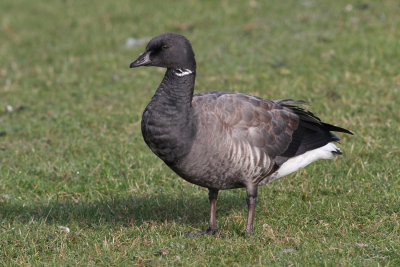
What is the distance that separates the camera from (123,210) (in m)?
7.54

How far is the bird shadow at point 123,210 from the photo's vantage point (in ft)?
23.8

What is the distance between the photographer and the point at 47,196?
8.13 metres

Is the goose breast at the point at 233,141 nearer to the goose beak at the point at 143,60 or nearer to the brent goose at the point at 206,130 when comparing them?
the brent goose at the point at 206,130

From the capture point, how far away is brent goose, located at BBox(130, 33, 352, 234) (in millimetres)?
6070

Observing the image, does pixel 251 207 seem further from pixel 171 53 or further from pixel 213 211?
pixel 171 53

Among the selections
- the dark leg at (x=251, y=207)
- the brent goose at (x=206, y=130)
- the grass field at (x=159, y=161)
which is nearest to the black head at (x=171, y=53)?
the brent goose at (x=206, y=130)

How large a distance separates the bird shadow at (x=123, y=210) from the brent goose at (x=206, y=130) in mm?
1081

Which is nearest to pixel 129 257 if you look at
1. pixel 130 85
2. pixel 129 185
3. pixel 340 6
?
pixel 129 185

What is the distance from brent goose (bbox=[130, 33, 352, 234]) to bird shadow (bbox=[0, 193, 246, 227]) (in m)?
1.08

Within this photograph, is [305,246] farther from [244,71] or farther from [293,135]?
[244,71]

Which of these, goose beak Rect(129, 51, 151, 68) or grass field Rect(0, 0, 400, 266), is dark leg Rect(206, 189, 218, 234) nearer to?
grass field Rect(0, 0, 400, 266)

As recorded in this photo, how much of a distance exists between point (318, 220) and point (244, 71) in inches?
247

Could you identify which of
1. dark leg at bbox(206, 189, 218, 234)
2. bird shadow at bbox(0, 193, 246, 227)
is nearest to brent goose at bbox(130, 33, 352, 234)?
dark leg at bbox(206, 189, 218, 234)

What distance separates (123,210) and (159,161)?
165 cm
